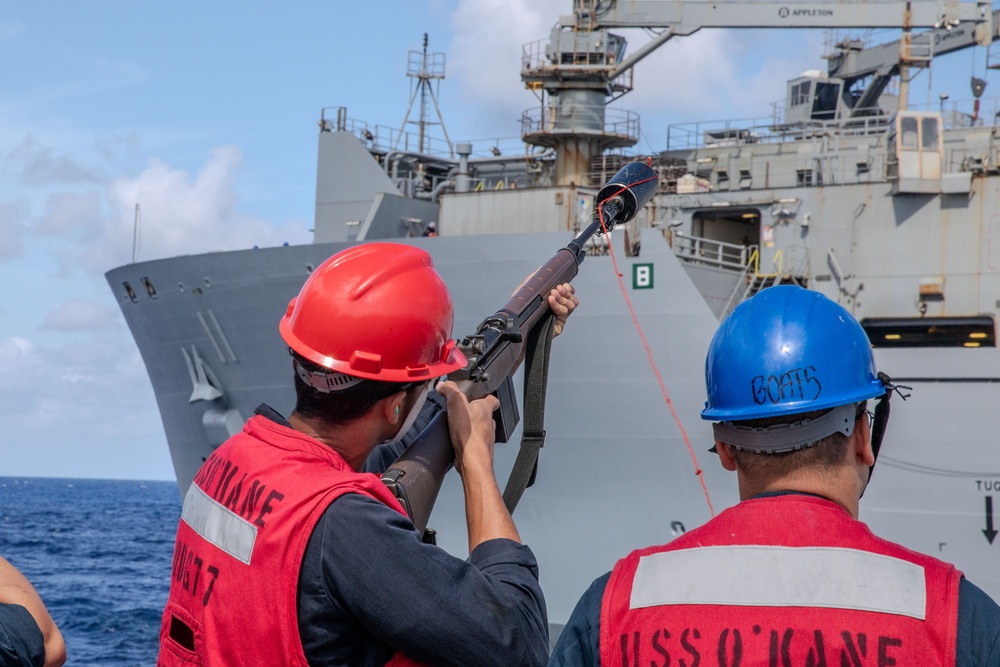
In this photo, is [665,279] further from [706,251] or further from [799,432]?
[799,432]

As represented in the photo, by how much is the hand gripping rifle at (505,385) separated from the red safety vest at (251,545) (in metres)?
0.15

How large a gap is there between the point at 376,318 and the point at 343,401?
187 millimetres

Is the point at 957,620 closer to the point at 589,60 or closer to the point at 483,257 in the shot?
the point at 483,257

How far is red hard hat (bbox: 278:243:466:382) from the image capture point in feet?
7.39

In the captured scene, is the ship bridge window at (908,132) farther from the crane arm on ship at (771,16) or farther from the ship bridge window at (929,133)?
the crane arm on ship at (771,16)

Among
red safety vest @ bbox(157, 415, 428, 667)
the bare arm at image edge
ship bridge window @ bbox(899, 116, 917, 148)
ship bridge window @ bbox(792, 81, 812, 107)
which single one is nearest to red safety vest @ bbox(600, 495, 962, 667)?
red safety vest @ bbox(157, 415, 428, 667)

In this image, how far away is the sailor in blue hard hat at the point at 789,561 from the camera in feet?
5.48

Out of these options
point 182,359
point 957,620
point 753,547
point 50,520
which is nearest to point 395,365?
point 753,547

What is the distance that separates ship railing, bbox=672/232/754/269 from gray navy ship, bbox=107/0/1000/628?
9 centimetres

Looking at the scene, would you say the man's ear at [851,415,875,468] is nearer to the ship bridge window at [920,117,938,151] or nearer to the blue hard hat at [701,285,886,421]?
the blue hard hat at [701,285,886,421]

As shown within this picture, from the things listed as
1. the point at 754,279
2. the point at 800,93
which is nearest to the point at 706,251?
the point at 754,279

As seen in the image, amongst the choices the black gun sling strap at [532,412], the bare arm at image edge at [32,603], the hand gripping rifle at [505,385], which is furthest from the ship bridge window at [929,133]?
the bare arm at image edge at [32,603]

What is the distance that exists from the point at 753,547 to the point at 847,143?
1501cm

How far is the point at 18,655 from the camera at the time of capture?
2.27m
